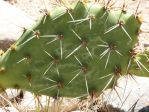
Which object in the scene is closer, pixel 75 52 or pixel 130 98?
pixel 75 52

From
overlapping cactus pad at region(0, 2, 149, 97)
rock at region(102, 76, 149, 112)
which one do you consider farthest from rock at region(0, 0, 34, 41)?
overlapping cactus pad at region(0, 2, 149, 97)

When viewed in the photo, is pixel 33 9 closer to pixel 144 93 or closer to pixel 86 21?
pixel 144 93

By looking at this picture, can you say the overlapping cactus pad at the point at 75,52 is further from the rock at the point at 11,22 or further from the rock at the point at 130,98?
the rock at the point at 11,22

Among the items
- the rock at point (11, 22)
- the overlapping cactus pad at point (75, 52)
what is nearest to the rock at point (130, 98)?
the overlapping cactus pad at point (75, 52)

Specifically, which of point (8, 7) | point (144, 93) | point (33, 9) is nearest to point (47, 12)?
point (144, 93)

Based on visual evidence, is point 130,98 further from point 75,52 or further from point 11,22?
point 11,22

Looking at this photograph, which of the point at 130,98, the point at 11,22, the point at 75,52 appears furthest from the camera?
the point at 11,22

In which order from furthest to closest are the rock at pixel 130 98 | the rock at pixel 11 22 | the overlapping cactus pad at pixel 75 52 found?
the rock at pixel 11 22 < the rock at pixel 130 98 < the overlapping cactus pad at pixel 75 52

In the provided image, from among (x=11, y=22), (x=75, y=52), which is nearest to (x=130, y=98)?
(x=75, y=52)
